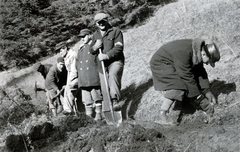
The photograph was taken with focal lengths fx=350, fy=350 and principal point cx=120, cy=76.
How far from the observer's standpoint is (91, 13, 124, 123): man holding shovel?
19.7 feet

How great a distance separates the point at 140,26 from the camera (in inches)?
563

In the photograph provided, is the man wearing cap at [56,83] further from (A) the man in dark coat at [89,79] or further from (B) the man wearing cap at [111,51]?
(B) the man wearing cap at [111,51]

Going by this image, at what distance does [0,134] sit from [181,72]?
15.1 ft

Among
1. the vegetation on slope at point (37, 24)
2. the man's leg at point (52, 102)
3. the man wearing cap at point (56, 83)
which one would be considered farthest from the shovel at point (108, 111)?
the vegetation on slope at point (37, 24)

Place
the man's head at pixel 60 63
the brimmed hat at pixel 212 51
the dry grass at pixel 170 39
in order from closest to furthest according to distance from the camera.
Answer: the brimmed hat at pixel 212 51
the dry grass at pixel 170 39
the man's head at pixel 60 63

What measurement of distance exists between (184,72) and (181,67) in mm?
97

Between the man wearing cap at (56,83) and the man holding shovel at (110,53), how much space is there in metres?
1.76

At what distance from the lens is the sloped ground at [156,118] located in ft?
15.3

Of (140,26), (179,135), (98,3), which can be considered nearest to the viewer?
(179,135)

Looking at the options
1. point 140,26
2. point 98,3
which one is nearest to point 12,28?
point 98,3

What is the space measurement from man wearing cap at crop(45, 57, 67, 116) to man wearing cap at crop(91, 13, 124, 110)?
1767 mm

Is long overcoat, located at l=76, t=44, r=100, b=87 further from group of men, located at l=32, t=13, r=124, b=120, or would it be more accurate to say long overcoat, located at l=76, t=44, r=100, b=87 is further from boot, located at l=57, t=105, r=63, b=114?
boot, located at l=57, t=105, r=63, b=114

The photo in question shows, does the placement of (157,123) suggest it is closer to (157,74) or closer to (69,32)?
(157,74)

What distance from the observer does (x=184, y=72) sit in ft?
16.9
